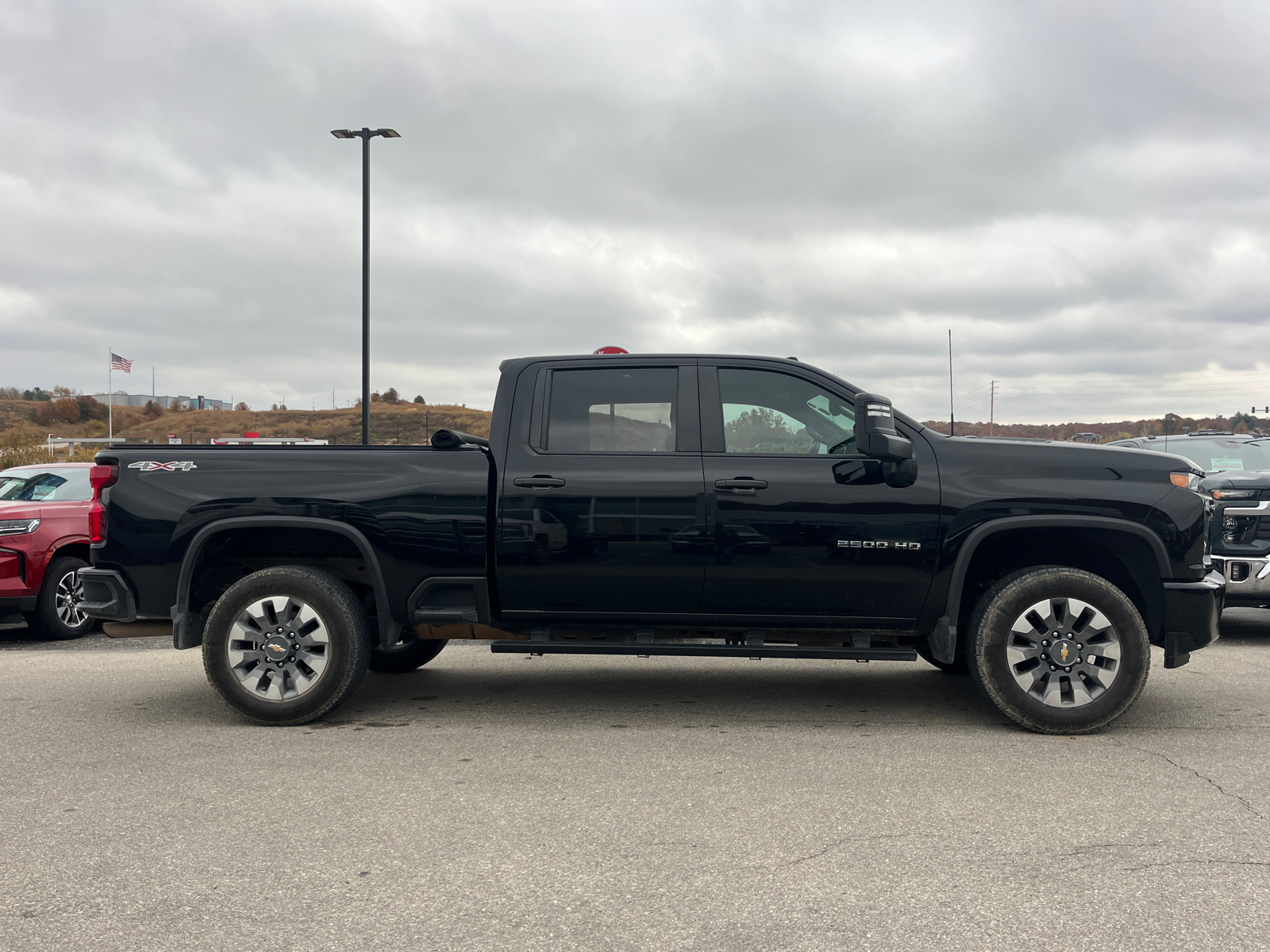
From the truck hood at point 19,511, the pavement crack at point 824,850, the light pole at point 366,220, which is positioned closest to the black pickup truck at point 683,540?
the pavement crack at point 824,850

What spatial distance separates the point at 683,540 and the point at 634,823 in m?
1.79

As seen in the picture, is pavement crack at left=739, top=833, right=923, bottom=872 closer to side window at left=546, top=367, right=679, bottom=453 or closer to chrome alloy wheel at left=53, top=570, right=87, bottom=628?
side window at left=546, top=367, right=679, bottom=453

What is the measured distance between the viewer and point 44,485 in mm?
9883

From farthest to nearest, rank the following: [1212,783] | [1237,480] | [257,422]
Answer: [257,422] < [1237,480] < [1212,783]

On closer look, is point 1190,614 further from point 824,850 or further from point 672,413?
point 672,413

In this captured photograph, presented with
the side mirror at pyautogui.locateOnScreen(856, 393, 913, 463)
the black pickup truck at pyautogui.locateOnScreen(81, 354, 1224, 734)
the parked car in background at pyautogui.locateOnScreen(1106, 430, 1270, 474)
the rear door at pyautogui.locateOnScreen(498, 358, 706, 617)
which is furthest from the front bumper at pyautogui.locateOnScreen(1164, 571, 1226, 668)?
the parked car in background at pyautogui.locateOnScreen(1106, 430, 1270, 474)

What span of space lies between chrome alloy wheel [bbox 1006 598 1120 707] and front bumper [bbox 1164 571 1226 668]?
0.39 m

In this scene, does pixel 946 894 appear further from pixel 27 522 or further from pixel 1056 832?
pixel 27 522

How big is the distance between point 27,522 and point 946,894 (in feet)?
29.5

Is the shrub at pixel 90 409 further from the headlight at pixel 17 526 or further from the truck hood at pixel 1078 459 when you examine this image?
the truck hood at pixel 1078 459

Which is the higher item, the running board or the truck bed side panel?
the truck bed side panel

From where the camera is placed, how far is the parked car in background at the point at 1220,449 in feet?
30.5

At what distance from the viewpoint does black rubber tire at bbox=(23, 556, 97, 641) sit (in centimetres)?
933

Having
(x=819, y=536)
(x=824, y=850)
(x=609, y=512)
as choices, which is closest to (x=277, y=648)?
(x=609, y=512)
